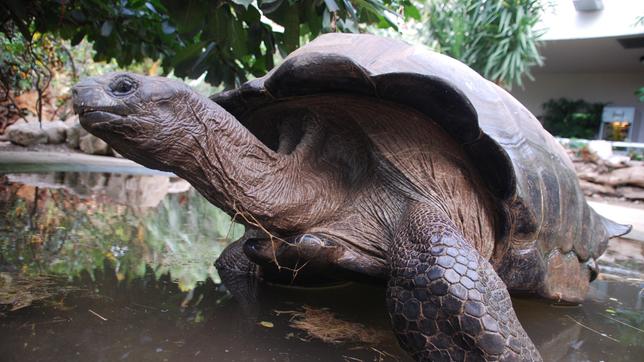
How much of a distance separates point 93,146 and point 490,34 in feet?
47.6

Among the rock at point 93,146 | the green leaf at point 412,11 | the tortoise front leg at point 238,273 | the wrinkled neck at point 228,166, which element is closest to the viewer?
the wrinkled neck at point 228,166

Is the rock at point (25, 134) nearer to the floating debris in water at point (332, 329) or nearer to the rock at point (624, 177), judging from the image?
the floating debris in water at point (332, 329)

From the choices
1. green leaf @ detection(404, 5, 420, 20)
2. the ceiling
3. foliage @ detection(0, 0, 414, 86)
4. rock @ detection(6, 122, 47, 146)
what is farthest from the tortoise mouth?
the ceiling

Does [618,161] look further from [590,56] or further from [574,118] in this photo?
[574,118]

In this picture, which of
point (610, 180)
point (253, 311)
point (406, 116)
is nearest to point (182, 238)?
point (253, 311)

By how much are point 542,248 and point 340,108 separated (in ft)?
3.63

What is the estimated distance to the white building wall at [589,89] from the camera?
1877cm

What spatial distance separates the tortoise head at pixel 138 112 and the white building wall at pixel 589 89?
21.0 m

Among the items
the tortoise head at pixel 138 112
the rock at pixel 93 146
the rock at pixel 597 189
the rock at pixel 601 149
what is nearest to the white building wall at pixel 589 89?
the rock at pixel 601 149

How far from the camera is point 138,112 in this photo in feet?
5.16

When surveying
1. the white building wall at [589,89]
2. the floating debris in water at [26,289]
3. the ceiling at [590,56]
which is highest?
the ceiling at [590,56]

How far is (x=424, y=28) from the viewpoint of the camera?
19.7 meters

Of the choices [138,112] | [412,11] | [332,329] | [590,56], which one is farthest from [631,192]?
[138,112]

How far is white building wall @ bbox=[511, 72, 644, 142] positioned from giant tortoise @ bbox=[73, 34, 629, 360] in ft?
65.1
